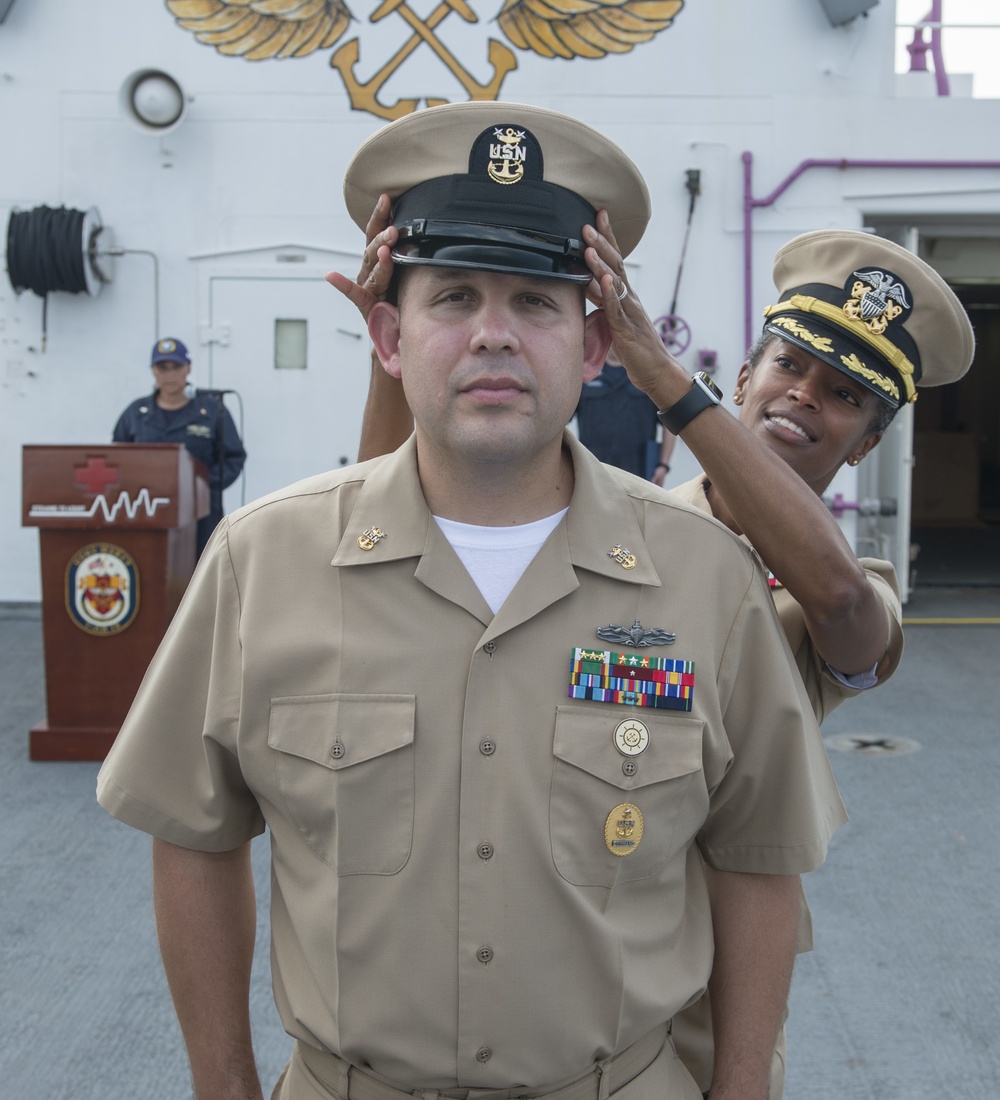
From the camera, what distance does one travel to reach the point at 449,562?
1479 millimetres

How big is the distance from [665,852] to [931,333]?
101 cm

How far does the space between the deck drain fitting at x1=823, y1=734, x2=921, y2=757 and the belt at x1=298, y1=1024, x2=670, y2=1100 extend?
4.11 metres

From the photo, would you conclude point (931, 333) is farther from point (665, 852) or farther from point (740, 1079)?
point (740, 1079)

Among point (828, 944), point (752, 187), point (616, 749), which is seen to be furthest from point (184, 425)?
point (616, 749)

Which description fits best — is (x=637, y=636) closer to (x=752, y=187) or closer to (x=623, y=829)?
(x=623, y=829)

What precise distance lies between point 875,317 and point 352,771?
1116 mm

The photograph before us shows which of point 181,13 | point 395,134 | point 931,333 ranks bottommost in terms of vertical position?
point 931,333

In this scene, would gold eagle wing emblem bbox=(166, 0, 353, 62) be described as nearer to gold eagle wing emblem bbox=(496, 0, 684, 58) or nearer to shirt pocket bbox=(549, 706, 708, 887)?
gold eagle wing emblem bbox=(496, 0, 684, 58)

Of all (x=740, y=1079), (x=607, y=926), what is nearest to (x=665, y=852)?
(x=607, y=926)

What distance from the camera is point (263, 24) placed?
325 inches

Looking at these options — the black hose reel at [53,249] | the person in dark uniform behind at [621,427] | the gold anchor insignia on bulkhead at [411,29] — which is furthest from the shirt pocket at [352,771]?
the gold anchor insignia on bulkhead at [411,29]

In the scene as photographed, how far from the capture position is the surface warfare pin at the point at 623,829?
143cm

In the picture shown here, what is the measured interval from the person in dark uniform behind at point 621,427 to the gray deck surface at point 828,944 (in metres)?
2.67

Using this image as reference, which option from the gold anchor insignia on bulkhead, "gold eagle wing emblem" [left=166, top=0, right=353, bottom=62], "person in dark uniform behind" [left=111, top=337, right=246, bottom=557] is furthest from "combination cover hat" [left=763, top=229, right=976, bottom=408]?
"gold eagle wing emblem" [left=166, top=0, right=353, bottom=62]
